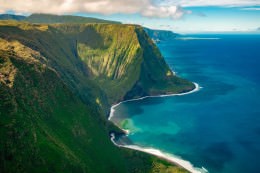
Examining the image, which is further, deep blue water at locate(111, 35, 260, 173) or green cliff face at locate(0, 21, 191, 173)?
deep blue water at locate(111, 35, 260, 173)

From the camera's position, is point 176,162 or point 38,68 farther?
point 176,162

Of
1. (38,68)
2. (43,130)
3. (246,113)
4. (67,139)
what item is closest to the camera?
(43,130)

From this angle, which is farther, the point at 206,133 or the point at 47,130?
the point at 206,133

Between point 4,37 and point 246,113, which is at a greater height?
point 4,37

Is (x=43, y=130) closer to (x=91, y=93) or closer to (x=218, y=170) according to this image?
(x=218, y=170)

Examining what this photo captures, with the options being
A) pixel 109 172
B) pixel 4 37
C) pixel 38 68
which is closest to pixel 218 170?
pixel 109 172

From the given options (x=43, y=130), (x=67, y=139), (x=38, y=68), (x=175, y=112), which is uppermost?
(x=38, y=68)

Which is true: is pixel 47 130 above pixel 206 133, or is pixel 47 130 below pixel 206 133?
above

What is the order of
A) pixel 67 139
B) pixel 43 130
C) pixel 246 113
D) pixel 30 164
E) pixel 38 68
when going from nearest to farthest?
pixel 30 164 → pixel 43 130 → pixel 67 139 → pixel 38 68 → pixel 246 113

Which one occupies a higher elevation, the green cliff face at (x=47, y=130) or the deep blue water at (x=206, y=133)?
the green cliff face at (x=47, y=130)

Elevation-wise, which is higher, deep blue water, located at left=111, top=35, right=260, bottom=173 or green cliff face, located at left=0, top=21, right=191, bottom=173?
green cliff face, located at left=0, top=21, right=191, bottom=173

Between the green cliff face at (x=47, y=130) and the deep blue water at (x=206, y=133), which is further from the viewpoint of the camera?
the deep blue water at (x=206, y=133)
